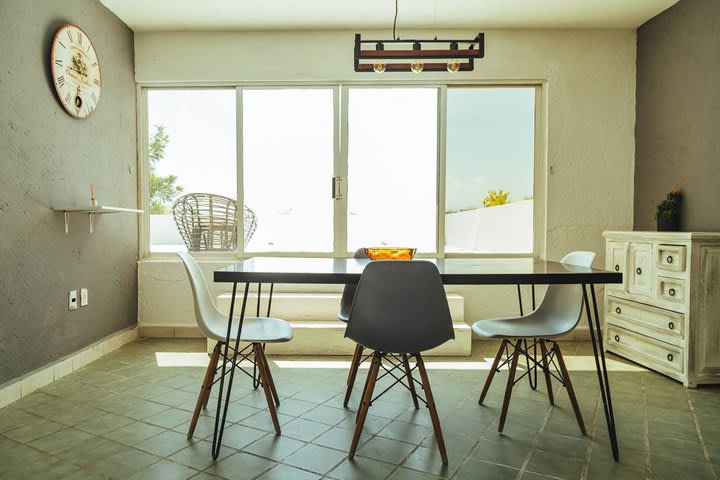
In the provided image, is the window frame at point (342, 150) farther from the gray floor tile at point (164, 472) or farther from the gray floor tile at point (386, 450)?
the gray floor tile at point (164, 472)

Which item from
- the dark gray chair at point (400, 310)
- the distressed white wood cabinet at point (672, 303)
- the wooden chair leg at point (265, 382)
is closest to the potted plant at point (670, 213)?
the distressed white wood cabinet at point (672, 303)

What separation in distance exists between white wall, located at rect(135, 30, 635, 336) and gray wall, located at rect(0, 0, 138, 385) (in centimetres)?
41

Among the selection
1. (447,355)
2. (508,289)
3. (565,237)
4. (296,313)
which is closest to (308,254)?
(296,313)

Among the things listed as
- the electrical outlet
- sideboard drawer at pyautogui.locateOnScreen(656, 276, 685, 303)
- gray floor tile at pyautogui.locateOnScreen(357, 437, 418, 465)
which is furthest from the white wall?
gray floor tile at pyautogui.locateOnScreen(357, 437, 418, 465)

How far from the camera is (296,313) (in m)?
3.99

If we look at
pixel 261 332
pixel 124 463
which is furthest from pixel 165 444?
pixel 261 332

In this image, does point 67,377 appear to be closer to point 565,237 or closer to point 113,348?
point 113,348

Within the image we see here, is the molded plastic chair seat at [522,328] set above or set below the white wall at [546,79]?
below

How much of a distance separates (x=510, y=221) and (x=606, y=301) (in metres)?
1.01

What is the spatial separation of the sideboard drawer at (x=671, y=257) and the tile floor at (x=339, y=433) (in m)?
0.71

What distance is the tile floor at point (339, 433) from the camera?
76.4 inches

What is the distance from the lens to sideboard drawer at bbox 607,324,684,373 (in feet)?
10.0

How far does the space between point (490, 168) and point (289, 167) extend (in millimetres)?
1770

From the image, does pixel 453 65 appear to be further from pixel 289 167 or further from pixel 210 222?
pixel 210 222
